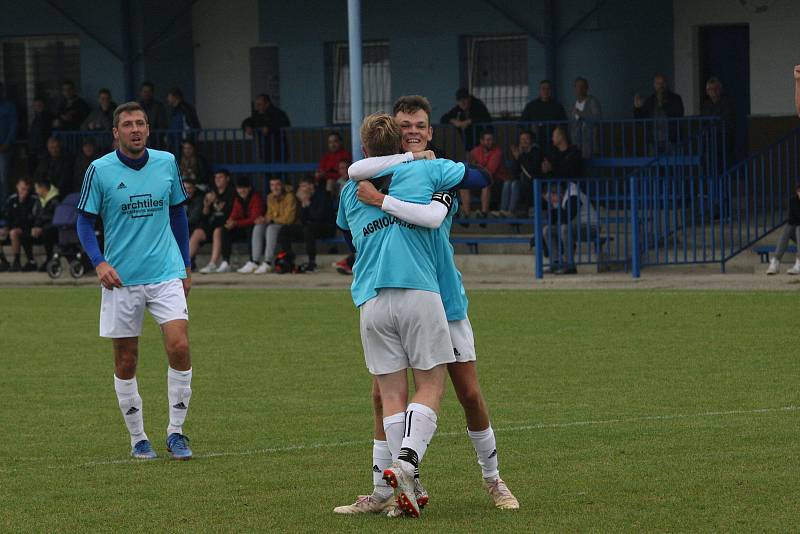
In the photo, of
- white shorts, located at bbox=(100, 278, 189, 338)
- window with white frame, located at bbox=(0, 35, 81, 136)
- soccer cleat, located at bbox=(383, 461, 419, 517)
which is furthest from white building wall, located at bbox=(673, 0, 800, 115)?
soccer cleat, located at bbox=(383, 461, 419, 517)

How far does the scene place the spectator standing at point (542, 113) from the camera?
24.2m

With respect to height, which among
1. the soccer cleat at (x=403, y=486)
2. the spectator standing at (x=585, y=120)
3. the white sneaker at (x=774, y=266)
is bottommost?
the soccer cleat at (x=403, y=486)

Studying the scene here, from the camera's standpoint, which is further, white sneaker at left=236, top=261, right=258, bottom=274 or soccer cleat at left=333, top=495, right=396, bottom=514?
white sneaker at left=236, top=261, right=258, bottom=274

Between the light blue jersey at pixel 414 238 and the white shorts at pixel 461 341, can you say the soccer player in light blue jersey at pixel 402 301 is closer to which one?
the light blue jersey at pixel 414 238

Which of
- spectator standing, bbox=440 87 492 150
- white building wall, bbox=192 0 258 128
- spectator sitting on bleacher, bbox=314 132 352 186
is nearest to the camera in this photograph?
spectator sitting on bleacher, bbox=314 132 352 186

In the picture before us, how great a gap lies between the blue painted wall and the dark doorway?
0.62 m

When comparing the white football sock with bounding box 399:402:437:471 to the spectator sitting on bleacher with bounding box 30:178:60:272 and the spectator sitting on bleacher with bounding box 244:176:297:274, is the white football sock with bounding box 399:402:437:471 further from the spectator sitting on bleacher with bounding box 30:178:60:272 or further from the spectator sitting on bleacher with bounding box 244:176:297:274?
the spectator sitting on bleacher with bounding box 30:178:60:272

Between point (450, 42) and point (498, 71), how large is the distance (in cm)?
96

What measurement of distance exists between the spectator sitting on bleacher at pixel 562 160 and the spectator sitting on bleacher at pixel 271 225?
388 centimetres

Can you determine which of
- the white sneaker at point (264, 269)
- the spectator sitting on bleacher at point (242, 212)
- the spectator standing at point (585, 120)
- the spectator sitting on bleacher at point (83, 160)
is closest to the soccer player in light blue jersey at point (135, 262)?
the white sneaker at point (264, 269)

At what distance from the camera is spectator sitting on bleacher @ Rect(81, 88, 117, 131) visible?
89.7 ft

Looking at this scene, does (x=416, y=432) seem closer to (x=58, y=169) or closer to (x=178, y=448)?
(x=178, y=448)

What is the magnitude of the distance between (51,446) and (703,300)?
389 inches

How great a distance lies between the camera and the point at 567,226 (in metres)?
21.2
